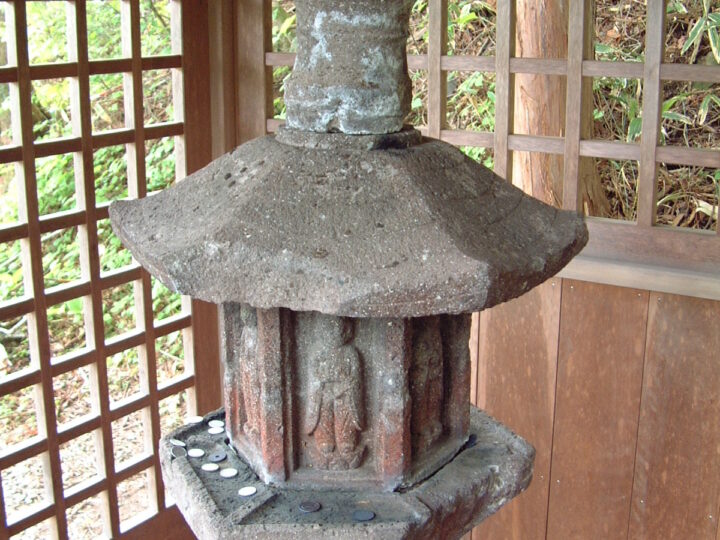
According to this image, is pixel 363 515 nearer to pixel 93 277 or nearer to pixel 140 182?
pixel 93 277

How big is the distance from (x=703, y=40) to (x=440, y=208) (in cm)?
314

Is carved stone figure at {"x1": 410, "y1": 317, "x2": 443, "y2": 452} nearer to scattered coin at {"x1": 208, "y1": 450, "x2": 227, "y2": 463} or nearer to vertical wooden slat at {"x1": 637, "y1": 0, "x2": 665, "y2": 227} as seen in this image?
scattered coin at {"x1": 208, "y1": 450, "x2": 227, "y2": 463}

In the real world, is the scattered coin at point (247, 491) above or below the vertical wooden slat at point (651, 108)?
below

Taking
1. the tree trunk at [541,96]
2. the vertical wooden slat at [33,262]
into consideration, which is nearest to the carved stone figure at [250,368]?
the vertical wooden slat at [33,262]

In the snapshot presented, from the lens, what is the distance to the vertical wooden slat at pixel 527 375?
111 inches

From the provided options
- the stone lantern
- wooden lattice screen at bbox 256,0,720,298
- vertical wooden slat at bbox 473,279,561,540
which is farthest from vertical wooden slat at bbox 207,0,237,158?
the stone lantern

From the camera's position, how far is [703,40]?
433 centimetres

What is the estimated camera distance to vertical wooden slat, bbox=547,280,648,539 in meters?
2.68

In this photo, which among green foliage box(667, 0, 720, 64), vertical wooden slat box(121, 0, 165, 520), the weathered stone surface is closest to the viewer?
the weathered stone surface

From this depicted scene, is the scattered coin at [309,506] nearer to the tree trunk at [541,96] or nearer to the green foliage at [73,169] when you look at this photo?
the tree trunk at [541,96]

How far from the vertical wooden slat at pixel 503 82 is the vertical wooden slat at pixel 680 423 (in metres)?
0.60

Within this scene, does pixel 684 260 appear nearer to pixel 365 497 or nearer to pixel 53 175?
pixel 365 497

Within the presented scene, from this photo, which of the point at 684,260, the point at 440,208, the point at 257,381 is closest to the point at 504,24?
the point at 684,260

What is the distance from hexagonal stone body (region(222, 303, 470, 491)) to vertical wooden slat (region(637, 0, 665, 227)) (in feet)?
2.83
